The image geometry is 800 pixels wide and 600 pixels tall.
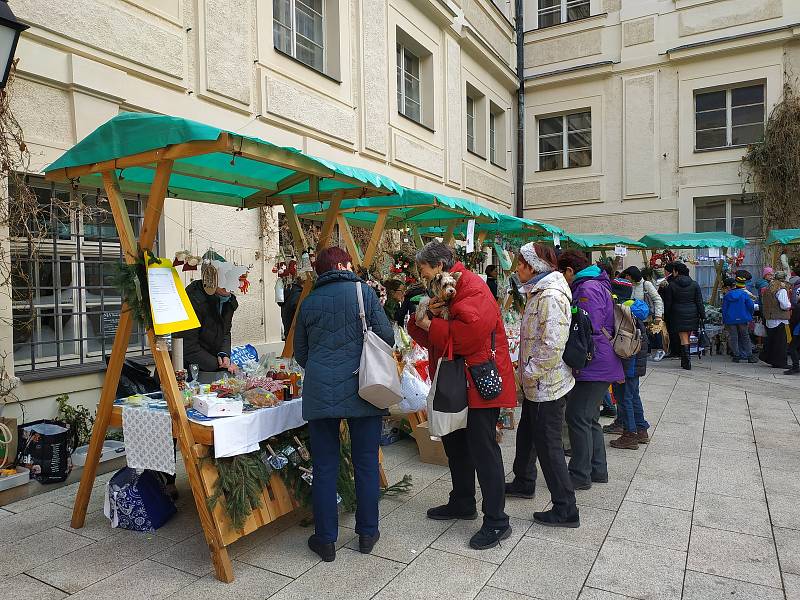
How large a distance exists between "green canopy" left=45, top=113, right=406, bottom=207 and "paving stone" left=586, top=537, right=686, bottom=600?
282cm

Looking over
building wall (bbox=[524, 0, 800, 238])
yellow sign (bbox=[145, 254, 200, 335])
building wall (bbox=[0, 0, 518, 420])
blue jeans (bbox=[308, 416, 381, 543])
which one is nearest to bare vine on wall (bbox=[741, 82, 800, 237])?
building wall (bbox=[524, 0, 800, 238])

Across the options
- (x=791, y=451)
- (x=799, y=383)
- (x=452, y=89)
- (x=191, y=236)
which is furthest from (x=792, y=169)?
(x=191, y=236)

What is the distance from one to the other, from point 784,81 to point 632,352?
12204 mm

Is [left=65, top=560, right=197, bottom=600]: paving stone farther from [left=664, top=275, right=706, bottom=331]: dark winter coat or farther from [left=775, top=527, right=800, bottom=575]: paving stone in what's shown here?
[left=664, top=275, right=706, bottom=331]: dark winter coat

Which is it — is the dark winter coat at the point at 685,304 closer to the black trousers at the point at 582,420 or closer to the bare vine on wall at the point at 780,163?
the bare vine on wall at the point at 780,163

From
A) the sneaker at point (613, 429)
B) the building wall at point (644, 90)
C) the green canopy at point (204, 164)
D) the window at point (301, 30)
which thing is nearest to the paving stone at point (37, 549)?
the green canopy at point (204, 164)

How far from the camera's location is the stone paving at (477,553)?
2957 millimetres

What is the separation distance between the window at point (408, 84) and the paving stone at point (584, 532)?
8.20 m

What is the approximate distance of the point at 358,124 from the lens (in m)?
8.86

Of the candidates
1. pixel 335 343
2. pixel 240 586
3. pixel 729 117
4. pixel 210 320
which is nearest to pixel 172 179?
pixel 210 320

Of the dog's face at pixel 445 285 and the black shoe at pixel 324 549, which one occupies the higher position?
the dog's face at pixel 445 285

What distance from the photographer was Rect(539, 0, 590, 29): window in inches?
603

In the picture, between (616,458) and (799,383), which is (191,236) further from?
(799,383)

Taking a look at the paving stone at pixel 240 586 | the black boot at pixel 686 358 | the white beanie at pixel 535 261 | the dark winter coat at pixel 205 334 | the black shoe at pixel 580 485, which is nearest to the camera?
the paving stone at pixel 240 586
